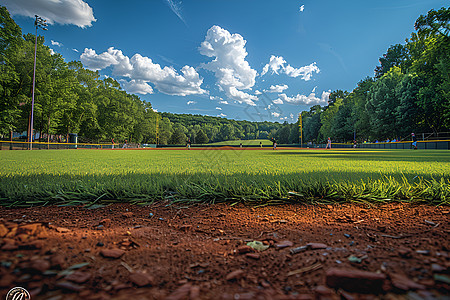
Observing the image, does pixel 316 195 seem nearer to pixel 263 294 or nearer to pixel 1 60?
pixel 263 294

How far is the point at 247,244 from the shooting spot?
129 centimetres

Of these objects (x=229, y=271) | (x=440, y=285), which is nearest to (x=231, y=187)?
(x=229, y=271)

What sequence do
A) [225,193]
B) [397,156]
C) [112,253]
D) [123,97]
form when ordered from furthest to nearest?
1. [123,97]
2. [397,156]
3. [225,193]
4. [112,253]

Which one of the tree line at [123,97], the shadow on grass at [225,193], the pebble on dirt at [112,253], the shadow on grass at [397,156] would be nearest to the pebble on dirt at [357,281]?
the pebble on dirt at [112,253]

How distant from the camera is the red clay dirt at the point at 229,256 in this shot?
0.80 metres

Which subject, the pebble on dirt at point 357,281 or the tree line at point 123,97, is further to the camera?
the tree line at point 123,97

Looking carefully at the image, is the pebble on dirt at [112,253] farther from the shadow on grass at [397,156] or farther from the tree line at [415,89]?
the tree line at [415,89]

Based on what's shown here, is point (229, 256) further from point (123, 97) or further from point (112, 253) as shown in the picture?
point (123, 97)

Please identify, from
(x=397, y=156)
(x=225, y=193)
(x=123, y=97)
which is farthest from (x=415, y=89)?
(x=123, y=97)

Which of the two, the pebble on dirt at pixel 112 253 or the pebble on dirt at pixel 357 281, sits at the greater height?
the pebble on dirt at pixel 357 281

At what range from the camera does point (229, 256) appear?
1154 mm

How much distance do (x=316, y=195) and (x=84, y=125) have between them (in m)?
45.3

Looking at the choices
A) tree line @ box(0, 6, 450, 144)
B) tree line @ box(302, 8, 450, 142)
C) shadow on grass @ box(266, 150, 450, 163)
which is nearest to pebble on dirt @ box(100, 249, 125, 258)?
shadow on grass @ box(266, 150, 450, 163)

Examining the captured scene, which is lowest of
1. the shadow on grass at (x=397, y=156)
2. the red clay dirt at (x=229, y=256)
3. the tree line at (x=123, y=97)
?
the red clay dirt at (x=229, y=256)
